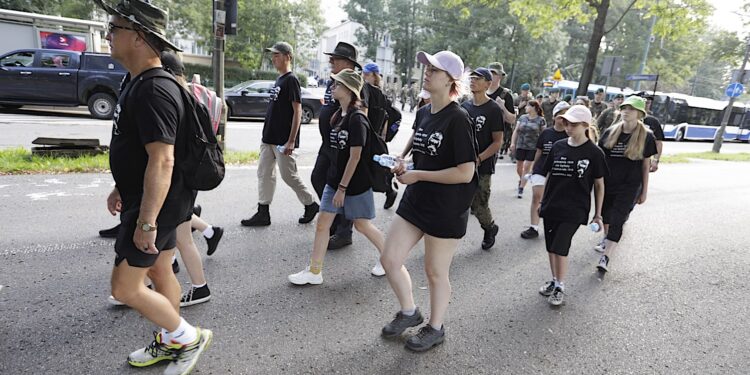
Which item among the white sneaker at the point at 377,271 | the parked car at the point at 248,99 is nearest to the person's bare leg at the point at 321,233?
the white sneaker at the point at 377,271

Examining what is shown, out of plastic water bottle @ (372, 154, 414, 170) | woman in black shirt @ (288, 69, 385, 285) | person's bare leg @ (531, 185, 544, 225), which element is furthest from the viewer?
person's bare leg @ (531, 185, 544, 225)

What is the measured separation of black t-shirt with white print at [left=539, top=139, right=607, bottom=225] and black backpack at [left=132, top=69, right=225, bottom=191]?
8.73 feet

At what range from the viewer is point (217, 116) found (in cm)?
409

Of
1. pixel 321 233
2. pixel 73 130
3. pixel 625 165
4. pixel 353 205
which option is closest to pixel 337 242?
pixel 321 233

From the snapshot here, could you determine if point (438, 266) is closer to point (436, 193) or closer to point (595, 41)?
point (436, 193)

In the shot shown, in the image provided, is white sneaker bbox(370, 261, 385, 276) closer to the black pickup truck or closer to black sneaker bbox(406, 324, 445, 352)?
black sneaker bbox(406, 324, 445, 352)

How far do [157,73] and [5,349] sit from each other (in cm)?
188

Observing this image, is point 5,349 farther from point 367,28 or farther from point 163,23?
point 367,28

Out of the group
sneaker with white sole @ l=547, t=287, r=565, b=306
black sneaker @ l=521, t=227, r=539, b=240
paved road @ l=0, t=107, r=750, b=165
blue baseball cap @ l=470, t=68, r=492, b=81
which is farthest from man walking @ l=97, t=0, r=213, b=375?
paved road @ l=0, t=107, r=750, b=165

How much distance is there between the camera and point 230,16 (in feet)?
24.3

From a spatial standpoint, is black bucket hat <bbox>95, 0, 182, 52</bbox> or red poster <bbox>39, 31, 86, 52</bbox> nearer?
black bucket hat <bbox>95, 0, 182, 52</bbox>

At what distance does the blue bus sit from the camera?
24.5 metres

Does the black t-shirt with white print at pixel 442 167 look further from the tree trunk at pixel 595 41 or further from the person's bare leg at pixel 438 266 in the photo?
the tree trunk at pixel 595 41

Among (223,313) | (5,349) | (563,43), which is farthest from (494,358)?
(563,43)
